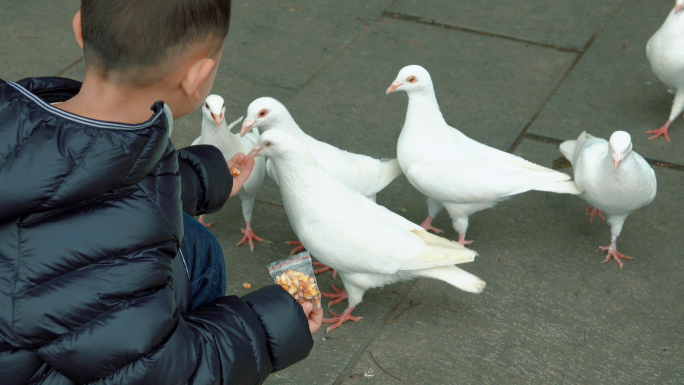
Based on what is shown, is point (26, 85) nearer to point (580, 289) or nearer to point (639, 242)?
point (580, 289)

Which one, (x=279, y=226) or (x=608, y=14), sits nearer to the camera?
(x=279, y=226)

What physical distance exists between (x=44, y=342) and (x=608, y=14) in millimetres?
5981

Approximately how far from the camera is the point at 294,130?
3.69 metres

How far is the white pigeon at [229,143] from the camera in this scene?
137 inches

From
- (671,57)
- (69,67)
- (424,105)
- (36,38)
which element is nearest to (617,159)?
(424,105)

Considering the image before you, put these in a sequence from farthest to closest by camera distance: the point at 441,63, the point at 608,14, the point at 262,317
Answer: the point at 608,14, the point at 441,63, the point at 262,317

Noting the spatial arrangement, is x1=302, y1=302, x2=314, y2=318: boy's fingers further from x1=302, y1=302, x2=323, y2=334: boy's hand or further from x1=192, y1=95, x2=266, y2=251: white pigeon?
x1=192, y1=95, x2=266, y2=251: white pigeon

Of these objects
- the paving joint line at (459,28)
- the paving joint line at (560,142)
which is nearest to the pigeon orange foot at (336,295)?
the paving joint line at (560,142)

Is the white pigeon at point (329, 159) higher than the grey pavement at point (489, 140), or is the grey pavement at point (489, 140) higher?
the white pigeon at point (329, 159)

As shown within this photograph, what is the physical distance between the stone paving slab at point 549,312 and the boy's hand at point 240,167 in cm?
102

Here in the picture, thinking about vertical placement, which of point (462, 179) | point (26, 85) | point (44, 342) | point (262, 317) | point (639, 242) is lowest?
point (639, 242)

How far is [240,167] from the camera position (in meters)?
2.78

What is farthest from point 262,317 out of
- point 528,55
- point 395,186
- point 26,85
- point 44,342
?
point 528,55

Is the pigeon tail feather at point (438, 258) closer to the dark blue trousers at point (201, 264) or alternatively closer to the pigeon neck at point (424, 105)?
the pigeon neck at point (424, 105)
